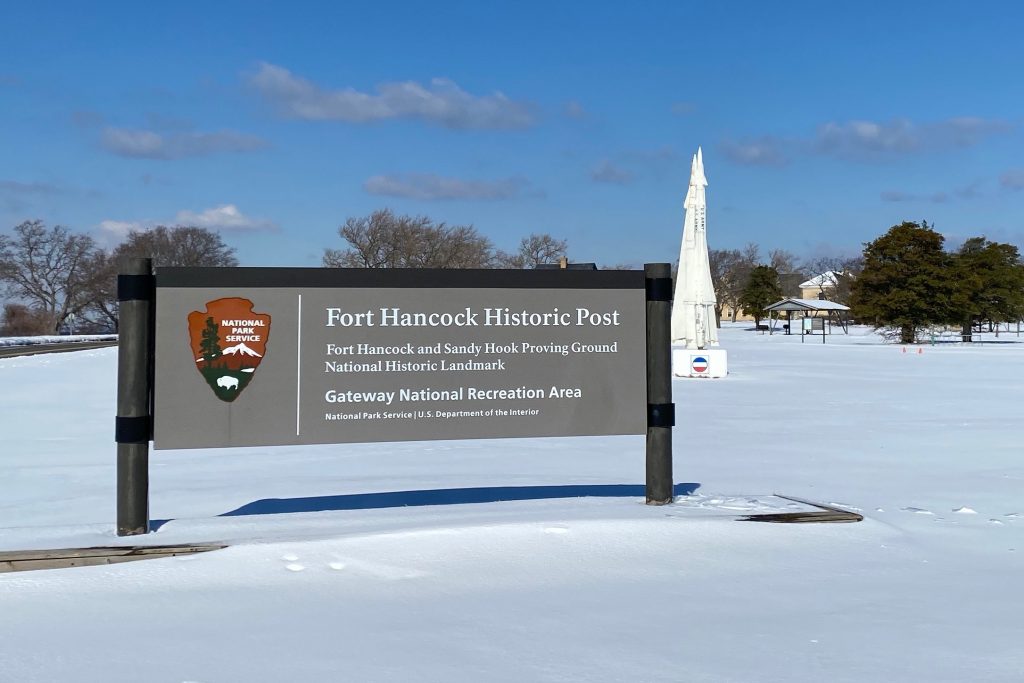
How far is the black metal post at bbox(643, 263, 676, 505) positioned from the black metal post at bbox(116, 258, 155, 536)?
122 inches

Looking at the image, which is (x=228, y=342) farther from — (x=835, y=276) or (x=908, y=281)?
(x=835, y=276)

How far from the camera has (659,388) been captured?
636 cm

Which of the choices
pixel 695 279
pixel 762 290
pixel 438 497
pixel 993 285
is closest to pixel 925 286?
pixel 993 285

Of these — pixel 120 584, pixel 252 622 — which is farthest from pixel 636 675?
pixel 120 584

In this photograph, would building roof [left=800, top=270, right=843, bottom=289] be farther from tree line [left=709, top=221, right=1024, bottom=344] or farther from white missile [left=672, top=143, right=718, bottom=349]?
A: white missile [left=672, top=143, right=718, bottom=349]

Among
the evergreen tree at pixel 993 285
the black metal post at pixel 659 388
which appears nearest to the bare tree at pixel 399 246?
the evergreen tree at pixel 993 285

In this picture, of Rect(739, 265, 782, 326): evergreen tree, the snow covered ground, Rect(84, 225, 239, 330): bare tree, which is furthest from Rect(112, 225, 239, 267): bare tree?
the snow covered ground

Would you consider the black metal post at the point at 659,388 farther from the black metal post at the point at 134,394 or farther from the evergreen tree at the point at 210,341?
the black metal post at the point at 134,394

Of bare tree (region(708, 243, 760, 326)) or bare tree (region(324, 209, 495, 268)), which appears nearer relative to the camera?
bare tree (region(324, 209, 495, 268))

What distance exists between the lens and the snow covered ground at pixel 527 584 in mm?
3686

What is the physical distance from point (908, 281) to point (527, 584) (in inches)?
2269

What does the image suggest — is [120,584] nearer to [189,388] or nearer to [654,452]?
[189,388]

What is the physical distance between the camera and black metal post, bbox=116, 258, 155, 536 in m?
5.57

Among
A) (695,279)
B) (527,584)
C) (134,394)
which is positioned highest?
(695,279)
